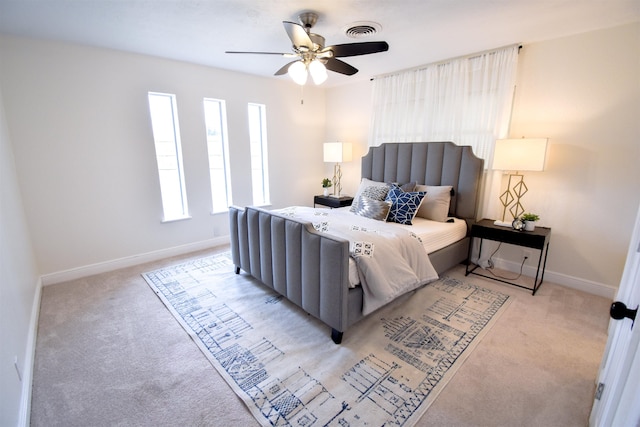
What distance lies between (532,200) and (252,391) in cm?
332

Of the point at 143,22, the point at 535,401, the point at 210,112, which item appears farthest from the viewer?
the point at 210,112

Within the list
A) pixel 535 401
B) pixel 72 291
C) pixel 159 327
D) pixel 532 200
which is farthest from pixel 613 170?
pixel 72 291

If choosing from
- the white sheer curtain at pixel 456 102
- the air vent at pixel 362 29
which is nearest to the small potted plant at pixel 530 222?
the white sheer curtain at pixel 456 102

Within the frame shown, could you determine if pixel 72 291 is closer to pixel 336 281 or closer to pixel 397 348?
pixel 336 281

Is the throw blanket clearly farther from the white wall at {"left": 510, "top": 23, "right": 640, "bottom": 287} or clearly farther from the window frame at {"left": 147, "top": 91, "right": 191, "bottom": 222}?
the window frame at {"left": 147, "top": 91, "right": 191, "bottom": 222}

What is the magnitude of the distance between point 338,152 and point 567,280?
10.7 feet

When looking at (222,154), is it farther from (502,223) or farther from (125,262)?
(502,223)

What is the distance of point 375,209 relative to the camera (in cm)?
318

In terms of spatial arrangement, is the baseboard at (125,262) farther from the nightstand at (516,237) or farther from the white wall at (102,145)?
the nightstand at (516,237)

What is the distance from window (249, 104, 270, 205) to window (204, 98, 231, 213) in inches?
18.0

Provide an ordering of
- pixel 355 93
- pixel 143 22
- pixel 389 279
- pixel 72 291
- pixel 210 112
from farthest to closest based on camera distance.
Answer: pixel 355 93 → pixel 210 112 → pixel 72 291 → pixel 143 22 → pixel 389 279

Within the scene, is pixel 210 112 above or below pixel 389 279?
above

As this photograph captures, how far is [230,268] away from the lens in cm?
334

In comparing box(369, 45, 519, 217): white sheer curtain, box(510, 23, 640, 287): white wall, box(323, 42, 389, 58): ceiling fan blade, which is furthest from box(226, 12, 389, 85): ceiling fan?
box(510, 23, 640, 287): white wall
